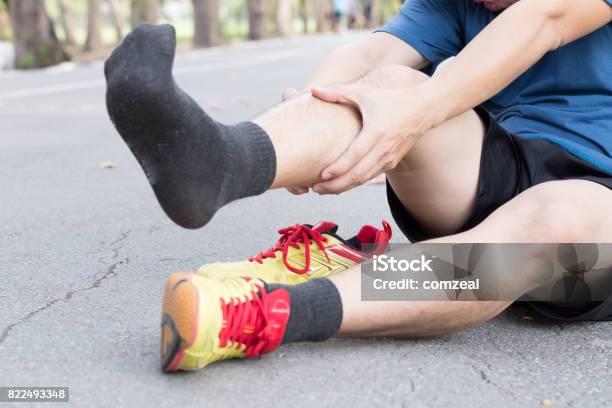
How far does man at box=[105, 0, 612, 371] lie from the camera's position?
5.81 feet

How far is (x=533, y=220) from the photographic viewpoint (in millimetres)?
1998

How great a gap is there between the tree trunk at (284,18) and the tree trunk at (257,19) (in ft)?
10.0

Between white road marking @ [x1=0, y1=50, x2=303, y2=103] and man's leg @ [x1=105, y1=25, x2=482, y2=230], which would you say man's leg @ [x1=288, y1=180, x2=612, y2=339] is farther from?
white road marking @ [x1=0, y1=50, x2=303, y2=103]

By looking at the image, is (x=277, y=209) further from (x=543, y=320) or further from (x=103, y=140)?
(x=103, y=140)

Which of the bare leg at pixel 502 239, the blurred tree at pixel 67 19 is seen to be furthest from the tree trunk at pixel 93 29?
the bare leg at pixel 502 239

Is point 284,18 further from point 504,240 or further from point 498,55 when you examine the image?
point 504,240

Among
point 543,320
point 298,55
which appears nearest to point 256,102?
point 543,320

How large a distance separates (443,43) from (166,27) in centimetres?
106

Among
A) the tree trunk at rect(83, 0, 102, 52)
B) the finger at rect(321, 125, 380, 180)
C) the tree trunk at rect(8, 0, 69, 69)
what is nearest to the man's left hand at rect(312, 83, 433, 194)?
the finger at rect(321, 125, 380, 180)

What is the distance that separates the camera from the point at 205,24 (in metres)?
21.3

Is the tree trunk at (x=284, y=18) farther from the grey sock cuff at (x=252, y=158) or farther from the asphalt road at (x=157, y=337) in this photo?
the grey sock cuff at (x=252, y=158)

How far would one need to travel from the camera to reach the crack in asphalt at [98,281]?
2.16m

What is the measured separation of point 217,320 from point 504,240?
0.61m

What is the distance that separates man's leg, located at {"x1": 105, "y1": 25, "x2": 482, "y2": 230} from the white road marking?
6887 millimetres
